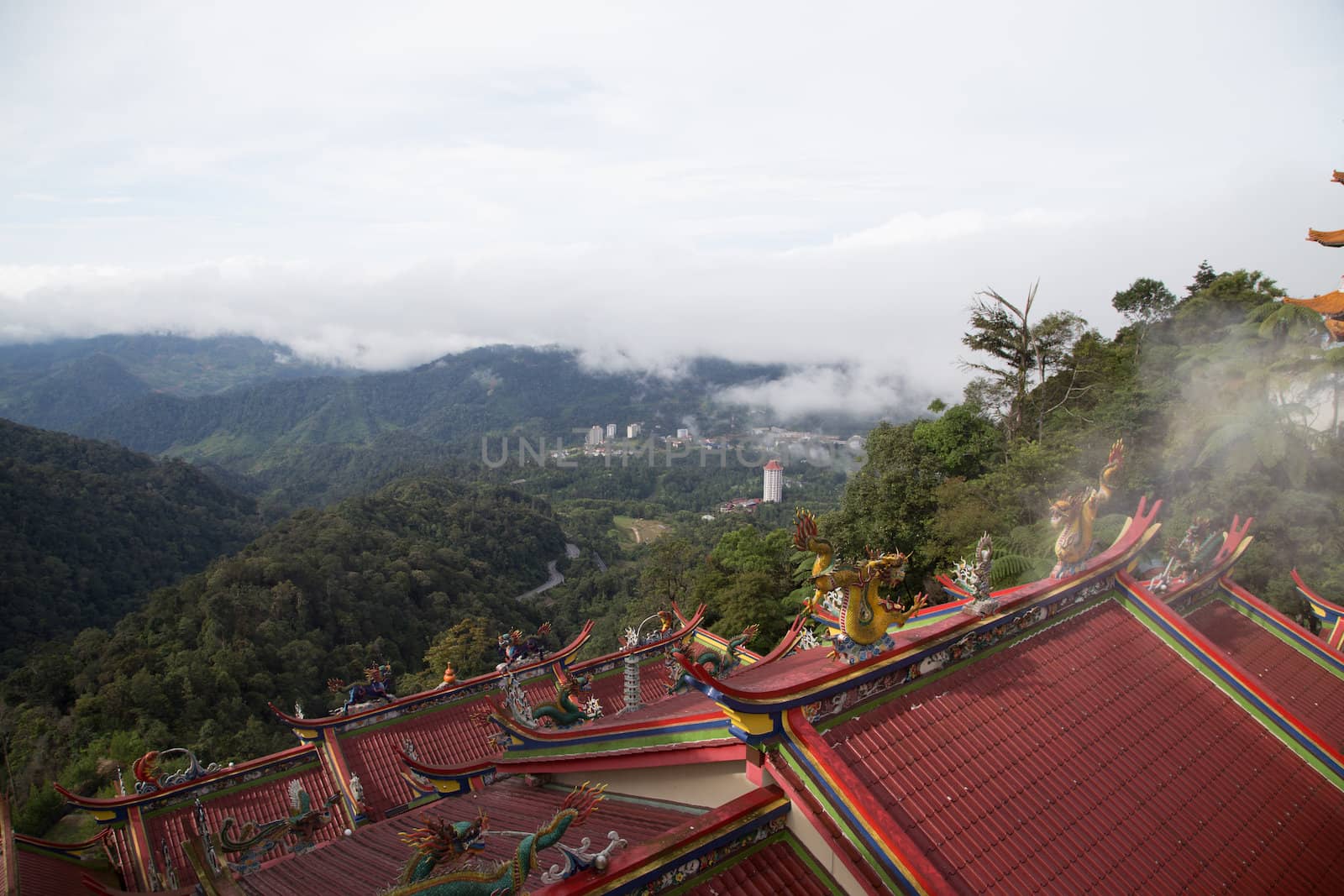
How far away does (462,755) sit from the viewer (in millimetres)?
15055

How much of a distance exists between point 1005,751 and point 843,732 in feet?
4.63

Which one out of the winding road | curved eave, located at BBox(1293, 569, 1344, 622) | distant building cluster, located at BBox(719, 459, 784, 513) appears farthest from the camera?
distant building cluster, located at BBox(719, 459, 784, 513)

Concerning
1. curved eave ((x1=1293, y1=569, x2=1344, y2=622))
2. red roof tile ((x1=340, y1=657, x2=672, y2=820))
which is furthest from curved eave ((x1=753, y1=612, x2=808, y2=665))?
curved eave ((x1=1293, y1=569, x2=1344, y2=622))

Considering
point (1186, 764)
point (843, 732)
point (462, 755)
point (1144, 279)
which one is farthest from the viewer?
point (1144, 279)

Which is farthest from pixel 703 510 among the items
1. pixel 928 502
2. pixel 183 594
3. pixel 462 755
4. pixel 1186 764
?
pixel 1186 764

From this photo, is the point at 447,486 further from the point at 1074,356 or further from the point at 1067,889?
the point at 1067,889

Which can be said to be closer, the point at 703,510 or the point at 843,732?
the point at 843,732

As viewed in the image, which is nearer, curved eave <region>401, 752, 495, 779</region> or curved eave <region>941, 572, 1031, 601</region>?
curved eave <region>941, 572, 1031, 601</region>

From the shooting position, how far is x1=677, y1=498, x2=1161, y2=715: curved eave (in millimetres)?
4785

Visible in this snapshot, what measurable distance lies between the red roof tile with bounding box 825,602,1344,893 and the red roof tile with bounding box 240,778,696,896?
2.06 metres

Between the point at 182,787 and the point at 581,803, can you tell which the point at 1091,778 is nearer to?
the point at 581,803

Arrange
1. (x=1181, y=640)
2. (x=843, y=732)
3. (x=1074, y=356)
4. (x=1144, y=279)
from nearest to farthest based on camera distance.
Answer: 1. (x=843, y=732)
2. (x=1181, y=640)
3. (x=1074, y=356)
4. (x=1144, y=279)

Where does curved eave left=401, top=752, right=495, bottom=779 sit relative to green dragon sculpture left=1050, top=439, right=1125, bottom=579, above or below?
below

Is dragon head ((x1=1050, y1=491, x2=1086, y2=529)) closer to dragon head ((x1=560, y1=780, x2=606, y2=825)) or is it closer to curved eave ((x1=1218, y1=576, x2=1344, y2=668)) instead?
curved eave ((x1=1218, y1=576, x2=1344, y2=668))
